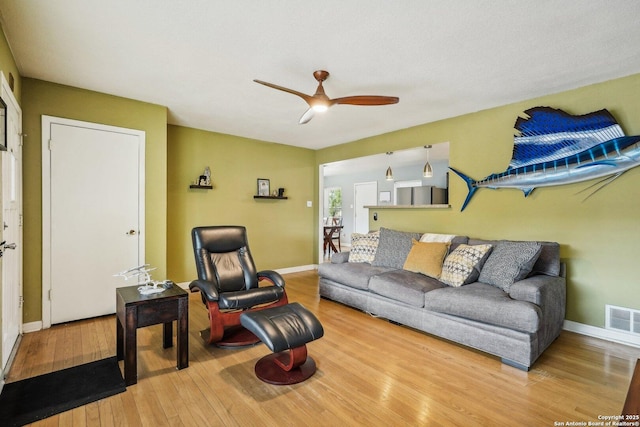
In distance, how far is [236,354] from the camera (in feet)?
8.30

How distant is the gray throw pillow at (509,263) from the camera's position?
2762 mm

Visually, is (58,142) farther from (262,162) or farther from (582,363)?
(582,363)

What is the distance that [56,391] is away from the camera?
6.51ft

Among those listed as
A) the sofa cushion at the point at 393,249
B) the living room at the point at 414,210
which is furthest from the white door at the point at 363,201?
the sofa cushion at the point at 393,249

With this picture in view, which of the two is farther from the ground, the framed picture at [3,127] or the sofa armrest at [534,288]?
the framed picture at [3,127]

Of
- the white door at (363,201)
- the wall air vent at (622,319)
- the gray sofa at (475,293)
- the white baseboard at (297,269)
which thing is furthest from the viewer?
the white door at (363,201)

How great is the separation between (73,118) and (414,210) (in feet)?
13.8

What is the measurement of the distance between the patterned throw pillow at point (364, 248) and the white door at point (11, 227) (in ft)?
10.9

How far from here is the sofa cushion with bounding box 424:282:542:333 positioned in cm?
230

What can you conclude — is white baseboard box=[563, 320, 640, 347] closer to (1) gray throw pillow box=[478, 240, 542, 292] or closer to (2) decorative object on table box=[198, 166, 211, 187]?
(1) gray throw pillow box=[478, 240, 542, 292]

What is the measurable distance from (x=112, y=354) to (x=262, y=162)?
361 cm

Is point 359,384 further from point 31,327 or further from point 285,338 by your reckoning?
point 31,327

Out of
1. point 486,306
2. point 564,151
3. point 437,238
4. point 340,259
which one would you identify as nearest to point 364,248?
point 340,259

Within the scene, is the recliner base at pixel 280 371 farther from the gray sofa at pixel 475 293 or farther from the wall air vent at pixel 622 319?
the wall air vent at pixel 622 319
